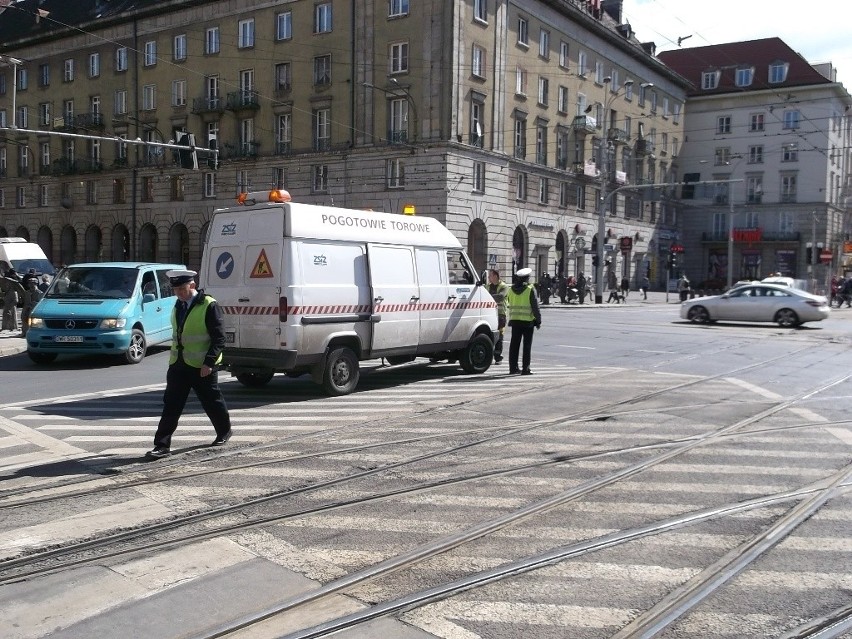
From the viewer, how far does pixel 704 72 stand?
72188 millimetres

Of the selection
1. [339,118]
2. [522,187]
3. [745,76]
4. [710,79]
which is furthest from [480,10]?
[745,76]

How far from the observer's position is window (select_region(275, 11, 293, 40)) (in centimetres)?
4362

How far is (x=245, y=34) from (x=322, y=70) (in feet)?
19.7

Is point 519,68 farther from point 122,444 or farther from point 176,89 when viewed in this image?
point 122,444

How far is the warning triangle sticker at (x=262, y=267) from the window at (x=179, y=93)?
1623 inches

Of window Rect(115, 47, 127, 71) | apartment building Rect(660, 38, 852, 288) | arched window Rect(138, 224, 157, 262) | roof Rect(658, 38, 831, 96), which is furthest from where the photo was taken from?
roof Rect(658, 38, 831, 96)

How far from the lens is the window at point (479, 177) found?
4147 cm

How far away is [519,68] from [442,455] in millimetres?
39474

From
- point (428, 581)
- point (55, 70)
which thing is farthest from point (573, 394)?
point (55, 70)

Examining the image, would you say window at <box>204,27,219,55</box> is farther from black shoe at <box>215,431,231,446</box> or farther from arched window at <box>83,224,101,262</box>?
black shoe at <box>215,431,231,446</box>

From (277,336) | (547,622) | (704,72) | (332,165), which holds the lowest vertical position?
(547,622)

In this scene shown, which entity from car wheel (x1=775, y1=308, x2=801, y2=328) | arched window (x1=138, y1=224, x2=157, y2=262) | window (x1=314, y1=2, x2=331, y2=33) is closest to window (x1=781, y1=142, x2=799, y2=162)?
window (x1=314, y1=2, x2=331, y2=33)

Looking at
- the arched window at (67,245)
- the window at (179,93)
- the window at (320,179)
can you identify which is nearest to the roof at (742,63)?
the window at (320,179)

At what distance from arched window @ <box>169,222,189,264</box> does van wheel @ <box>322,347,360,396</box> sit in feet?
137
